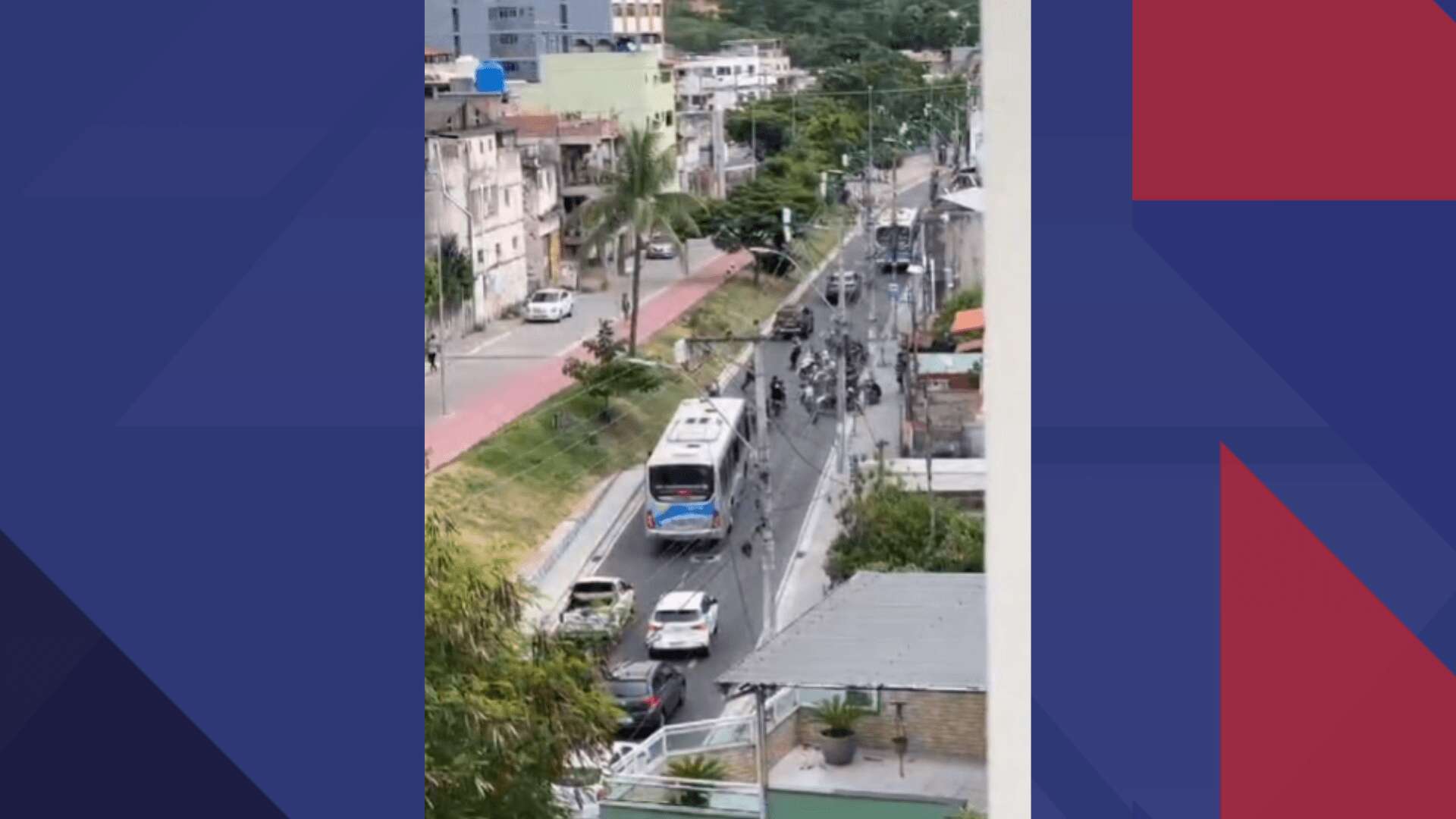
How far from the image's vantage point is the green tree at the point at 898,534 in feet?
20.2

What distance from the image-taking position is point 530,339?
4.99m

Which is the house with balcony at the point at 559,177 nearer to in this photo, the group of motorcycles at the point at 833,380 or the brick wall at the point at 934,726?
the group of motorcycles at the point at 833,380

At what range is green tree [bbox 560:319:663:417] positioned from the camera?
5.05m

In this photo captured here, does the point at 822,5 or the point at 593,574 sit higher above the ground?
the point at 822,5

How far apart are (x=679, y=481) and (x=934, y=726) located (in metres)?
1.98

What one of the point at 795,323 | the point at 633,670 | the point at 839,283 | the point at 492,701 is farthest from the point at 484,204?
the point at 492,701

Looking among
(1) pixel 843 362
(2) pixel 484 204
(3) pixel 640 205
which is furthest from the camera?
(1) pixel 843 362

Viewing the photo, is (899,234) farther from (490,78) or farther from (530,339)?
(490,78)
